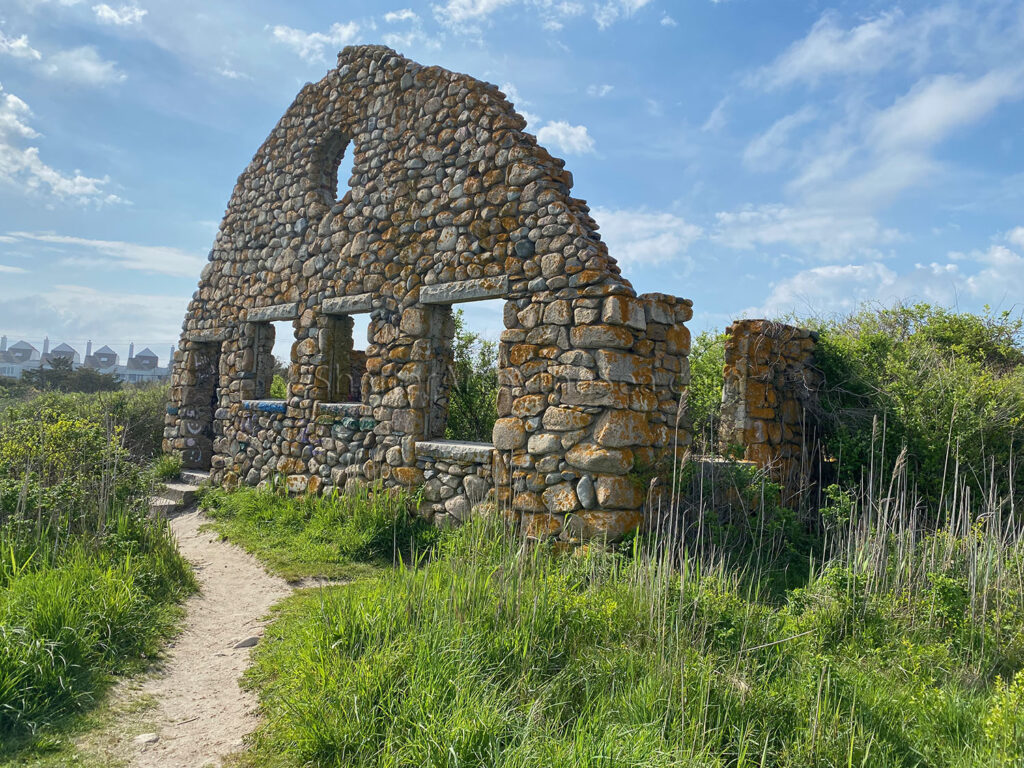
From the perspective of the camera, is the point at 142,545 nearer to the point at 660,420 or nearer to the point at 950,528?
the point at 660,420

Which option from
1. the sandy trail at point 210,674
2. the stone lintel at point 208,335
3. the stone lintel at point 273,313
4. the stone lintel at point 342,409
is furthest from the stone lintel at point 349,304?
the sandy trail at point 210,674

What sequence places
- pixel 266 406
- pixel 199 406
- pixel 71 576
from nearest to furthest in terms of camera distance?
pixel 71 576 < pixel 266 406 < pixel 199 406

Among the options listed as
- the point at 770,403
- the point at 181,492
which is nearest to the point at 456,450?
the point at 770,403

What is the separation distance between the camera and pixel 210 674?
4.35 meters

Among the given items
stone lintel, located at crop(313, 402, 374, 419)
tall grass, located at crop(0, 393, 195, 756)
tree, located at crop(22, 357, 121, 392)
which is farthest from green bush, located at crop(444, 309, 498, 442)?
tree, located at crop(22, 357, 121, 392)

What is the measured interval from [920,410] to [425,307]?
5477mm

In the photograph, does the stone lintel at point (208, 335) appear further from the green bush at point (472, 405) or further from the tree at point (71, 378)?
the tree at point (71, 378)

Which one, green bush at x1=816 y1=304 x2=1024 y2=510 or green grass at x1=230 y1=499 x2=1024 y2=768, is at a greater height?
green bush at x1=816 y1=304 x2=1024 y2=510

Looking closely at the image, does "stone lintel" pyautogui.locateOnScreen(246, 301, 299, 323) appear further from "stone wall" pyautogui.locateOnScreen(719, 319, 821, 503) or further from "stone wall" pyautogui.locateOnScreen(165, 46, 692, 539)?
"stone wall" pyautogui.locateOnScreen(719, 319, 821, 503)

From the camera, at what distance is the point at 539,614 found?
13.0 ft

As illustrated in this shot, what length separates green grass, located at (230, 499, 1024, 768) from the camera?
3100 mm

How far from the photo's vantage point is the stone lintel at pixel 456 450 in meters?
6.78

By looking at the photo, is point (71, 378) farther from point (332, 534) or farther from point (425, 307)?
point (425, 307)

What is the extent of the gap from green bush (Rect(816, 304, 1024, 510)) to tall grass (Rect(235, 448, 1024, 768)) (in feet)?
6.56
